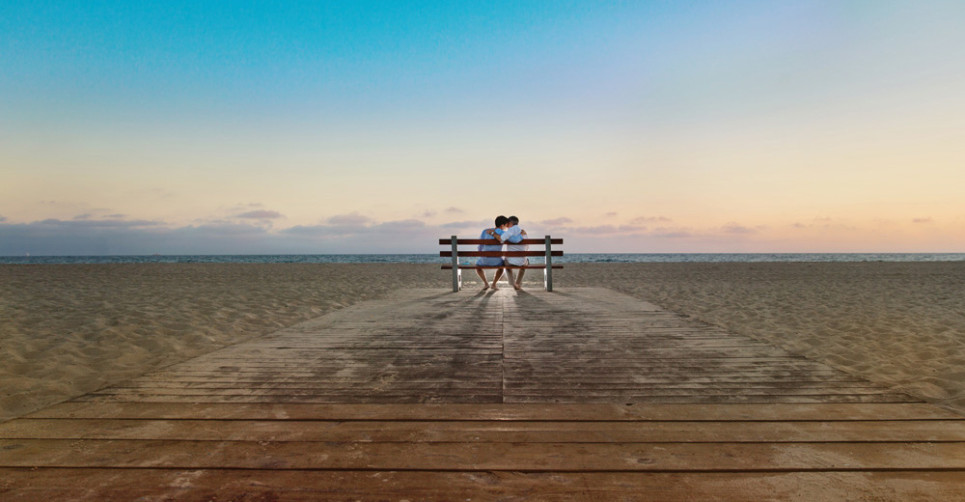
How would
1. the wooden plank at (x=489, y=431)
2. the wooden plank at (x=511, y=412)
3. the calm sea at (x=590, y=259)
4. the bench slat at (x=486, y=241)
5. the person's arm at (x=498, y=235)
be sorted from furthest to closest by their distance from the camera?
the calm sea at (x=590, y=259), the person's arm at (x=498, y=235), the bench slat at (x=486, y=241), the wooden plank at (x=511, y=412), the wooden plank at (x=489, y=431)

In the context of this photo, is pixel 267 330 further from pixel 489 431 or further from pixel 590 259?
pixel 590 259

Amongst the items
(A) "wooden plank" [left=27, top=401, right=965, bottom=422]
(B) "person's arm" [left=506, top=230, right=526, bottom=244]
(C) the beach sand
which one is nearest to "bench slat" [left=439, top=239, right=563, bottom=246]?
(B) "person's arm" [left=506, top=230, right=526, bottom=244]

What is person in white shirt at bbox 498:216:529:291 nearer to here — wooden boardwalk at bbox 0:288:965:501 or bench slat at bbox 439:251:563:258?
Result: bench slat at bbox 439:251:563:258

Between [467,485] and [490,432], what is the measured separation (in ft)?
1.61

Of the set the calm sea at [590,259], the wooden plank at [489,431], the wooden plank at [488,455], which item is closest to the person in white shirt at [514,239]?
the wooden plank at [489,431]

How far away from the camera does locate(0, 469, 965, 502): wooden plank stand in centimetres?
164

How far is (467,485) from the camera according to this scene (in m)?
1.71

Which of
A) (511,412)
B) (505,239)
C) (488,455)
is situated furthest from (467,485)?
(505,239)

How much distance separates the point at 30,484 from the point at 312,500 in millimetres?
1088

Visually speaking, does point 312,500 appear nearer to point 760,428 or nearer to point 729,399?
point 760,428

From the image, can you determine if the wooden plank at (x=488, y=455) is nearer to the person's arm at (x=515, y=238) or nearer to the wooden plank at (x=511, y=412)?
the wooden plank at (x=511, y=412)

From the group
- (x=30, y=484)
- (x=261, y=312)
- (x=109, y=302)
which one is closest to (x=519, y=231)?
(x=261, y=312)

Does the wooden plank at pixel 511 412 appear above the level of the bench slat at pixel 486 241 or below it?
below

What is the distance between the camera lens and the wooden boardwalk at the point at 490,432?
171 cm
